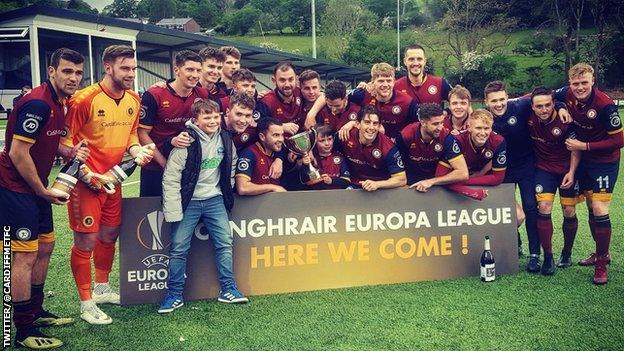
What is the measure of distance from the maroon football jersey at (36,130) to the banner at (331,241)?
36.7 inches

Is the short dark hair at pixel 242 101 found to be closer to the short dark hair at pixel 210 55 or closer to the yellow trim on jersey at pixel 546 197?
the short dark hair at pixel 210 55

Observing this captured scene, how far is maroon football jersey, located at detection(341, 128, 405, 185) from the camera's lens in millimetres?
5504

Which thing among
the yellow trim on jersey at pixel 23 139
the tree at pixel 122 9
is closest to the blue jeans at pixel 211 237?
the yellow trim on jersey at pixel 23 139

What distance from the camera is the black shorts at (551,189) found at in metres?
5.73

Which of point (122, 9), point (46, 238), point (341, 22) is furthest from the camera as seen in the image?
point (122, 9)

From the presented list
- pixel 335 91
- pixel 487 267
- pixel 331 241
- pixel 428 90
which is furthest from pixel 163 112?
pixel 487 267

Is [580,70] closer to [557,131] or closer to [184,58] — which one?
[557,131]

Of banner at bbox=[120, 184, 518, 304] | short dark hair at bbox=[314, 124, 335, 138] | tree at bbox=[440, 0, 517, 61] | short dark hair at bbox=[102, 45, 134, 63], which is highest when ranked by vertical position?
tree at bbox=[440, 0, 517, 61]

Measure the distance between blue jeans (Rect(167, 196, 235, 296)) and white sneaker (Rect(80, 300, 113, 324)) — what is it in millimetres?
561

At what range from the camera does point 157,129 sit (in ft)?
16.9

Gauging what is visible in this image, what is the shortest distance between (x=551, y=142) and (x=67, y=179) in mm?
4517

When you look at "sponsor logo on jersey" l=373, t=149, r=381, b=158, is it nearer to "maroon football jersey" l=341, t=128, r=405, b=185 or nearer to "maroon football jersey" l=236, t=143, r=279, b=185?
"maroon football jersey" l=341, t=128, r=405, b=185

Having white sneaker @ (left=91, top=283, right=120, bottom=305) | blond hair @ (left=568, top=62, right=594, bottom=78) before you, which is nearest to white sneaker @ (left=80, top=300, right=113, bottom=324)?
white sneaker @ (left=91, top=283, right=120, bottom=305)

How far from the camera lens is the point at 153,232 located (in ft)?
16.2
